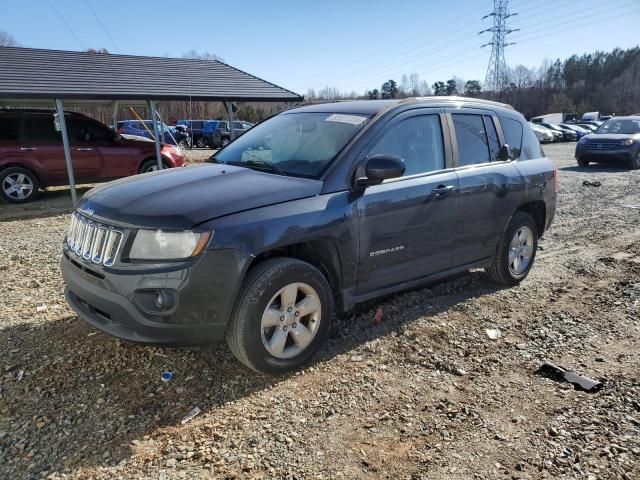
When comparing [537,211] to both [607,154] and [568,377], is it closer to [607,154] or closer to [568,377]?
[568,377]

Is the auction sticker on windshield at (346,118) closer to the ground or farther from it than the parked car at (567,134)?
closer to the ground

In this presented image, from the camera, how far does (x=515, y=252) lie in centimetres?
495

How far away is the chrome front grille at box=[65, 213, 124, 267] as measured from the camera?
288 cm

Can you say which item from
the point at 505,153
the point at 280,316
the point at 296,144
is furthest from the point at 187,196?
the point at 505,153

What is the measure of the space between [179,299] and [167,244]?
1.06 feet

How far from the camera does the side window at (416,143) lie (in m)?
3.75

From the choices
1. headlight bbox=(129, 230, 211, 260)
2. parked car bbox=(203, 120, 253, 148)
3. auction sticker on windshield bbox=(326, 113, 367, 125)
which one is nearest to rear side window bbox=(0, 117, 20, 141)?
auction sticker on windshield bbox=(326, 113, 367, 125)

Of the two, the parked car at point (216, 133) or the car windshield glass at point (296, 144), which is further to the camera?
the parked car at point (216, 133)

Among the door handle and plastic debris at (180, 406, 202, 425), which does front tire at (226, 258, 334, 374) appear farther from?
the door handle

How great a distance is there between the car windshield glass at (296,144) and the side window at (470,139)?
104cm

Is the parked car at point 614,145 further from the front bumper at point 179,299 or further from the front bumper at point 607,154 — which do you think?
the front bumper at point 179,299

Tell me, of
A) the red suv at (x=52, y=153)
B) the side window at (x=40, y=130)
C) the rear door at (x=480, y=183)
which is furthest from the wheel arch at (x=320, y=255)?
the side window at (x=40, y=130)

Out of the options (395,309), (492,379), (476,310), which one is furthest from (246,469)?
(476,310)

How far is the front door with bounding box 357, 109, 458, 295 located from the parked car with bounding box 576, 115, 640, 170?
48.0 ft
